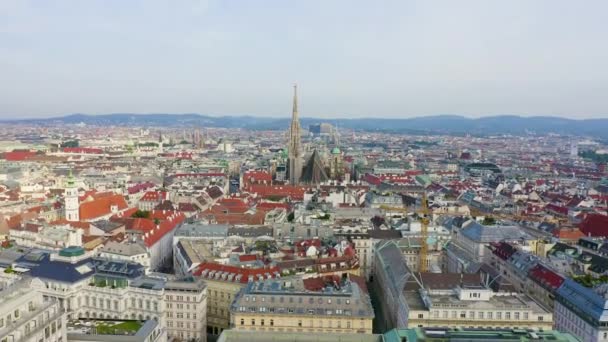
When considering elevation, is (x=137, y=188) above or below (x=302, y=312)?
below

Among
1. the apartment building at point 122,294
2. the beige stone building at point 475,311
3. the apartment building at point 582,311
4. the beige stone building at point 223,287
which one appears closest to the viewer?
the apartment building at point 582,311

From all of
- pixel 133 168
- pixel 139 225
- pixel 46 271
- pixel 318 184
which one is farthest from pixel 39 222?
pixel 133 168

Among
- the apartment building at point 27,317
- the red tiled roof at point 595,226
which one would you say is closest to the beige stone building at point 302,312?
the apartment building at point 27,317

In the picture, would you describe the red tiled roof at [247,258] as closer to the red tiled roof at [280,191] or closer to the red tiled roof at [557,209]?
the red tiled roof at [280,191]

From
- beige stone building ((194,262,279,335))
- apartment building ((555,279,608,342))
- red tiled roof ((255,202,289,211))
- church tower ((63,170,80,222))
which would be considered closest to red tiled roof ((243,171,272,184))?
red tiled roof ((255,202,289,211))

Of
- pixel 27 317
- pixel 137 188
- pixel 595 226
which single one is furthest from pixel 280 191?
pixel 27 317

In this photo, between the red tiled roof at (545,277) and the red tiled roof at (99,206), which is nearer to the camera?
the red tiled roof at (545,277)

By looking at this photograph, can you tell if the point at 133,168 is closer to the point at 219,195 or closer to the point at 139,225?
the point at 219,195

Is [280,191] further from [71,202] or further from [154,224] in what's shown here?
[71,202]

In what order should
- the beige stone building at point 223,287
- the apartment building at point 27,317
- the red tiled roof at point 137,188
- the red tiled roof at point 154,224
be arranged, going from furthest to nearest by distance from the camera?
1. the red tiled roof at point 137,188
2. the red tiled roof at point 154,224
3. the beige stone building at point 223,287
4. the apartment building at point 27,317
